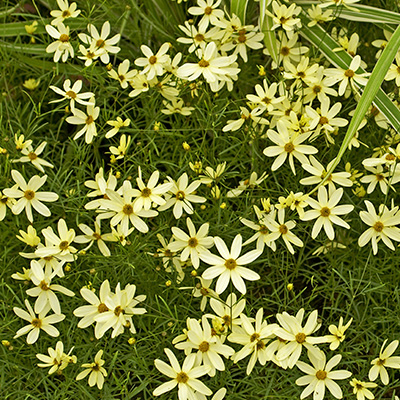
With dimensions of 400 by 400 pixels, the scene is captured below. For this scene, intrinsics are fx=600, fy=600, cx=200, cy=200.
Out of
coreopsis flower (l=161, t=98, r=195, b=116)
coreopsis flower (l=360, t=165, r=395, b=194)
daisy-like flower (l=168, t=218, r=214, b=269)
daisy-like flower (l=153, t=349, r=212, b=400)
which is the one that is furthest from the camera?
coreopsis flower (l=161, t=98, r=195, b=116)

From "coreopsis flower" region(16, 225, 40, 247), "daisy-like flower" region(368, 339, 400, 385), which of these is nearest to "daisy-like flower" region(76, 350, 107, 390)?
"coreopsis flower" region(16, 225, 40, 247)

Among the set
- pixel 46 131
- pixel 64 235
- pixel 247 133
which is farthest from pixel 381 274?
pixel 46 131

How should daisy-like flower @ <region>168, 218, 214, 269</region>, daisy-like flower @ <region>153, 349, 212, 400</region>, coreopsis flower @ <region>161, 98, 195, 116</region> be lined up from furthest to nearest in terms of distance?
coreopsis flower @ <region>161, 98, 195, 116</region>, daisy-like flower @ <region>168, 218, 214, 269</region>, daisy-like flower @ <region>153, 349, 212, 400</region>

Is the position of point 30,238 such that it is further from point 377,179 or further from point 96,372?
point 377,179

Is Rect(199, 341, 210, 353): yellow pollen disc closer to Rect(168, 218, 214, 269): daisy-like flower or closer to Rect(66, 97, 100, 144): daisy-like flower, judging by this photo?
Rect(168, 218, 214, 269): daisy-like flower

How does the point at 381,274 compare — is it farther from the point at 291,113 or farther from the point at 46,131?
the point at 46,131

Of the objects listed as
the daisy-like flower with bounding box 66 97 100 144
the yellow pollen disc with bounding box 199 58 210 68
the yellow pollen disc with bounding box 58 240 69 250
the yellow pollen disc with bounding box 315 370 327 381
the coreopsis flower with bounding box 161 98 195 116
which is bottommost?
the yellow pollen disc with bounding box 58 240 69 250

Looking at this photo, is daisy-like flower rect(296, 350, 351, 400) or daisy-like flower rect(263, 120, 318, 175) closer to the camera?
daisy-like flower rect(296, 350, 351, 400)
